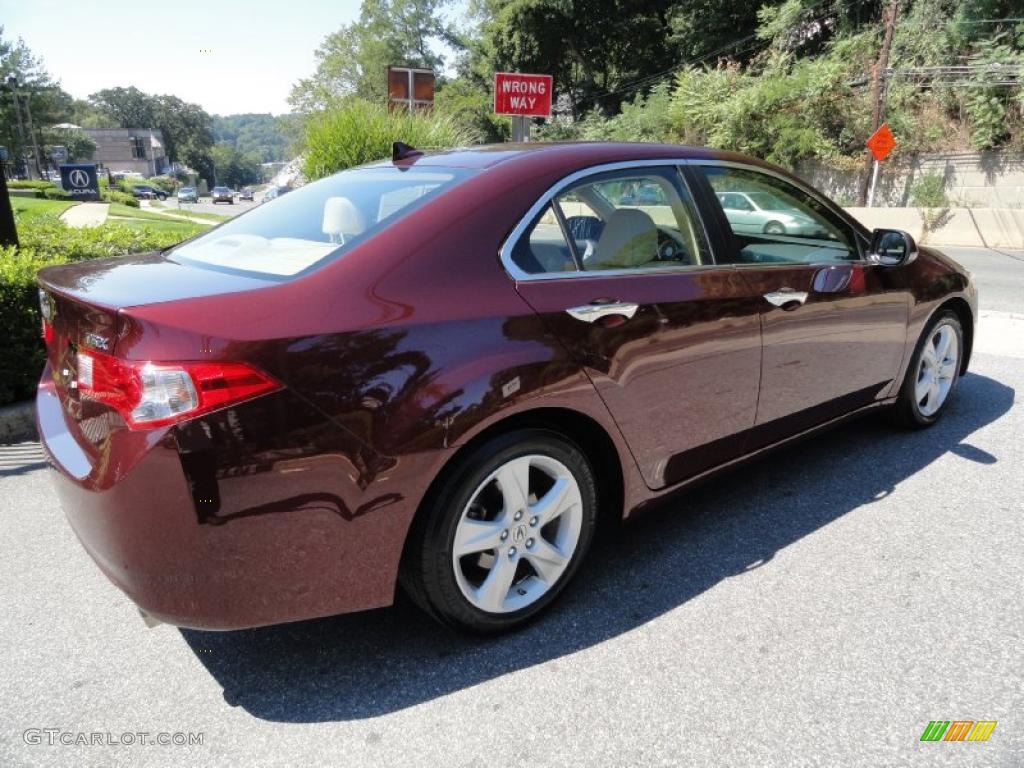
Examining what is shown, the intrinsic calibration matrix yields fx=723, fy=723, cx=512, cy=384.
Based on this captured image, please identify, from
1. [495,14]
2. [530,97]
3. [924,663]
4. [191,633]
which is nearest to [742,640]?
Answer: [924,663]

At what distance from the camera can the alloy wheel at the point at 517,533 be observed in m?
2.29

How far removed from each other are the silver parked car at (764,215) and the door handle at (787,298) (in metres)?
0.34

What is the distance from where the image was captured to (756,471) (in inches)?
149

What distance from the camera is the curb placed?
4.29 meters

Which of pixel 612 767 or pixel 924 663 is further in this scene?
pixel 924 663

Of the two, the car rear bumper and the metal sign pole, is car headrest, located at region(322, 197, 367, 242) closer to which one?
the car rear bumper

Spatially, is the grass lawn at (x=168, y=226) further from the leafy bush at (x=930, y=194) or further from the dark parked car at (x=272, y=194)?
the leafy bush at (x=930, y=194)

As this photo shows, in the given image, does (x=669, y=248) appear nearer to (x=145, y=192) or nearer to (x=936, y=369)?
(x=936, y=369)

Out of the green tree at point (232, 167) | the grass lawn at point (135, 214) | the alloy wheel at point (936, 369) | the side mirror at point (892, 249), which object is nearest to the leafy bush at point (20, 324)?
the side mirror at point (892, 249)

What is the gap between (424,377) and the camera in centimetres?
205

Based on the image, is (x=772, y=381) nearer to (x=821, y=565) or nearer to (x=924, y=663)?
(x=821, y=565)

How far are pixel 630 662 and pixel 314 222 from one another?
6.25 ft

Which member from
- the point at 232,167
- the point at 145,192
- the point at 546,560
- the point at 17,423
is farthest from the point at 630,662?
the point at 232,167

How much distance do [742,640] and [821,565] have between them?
653 millimetres
